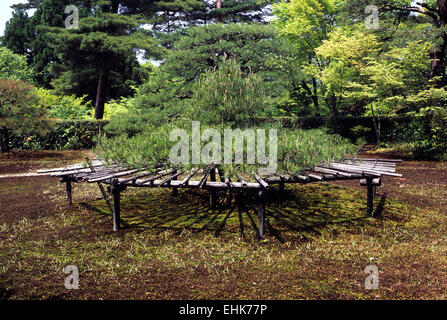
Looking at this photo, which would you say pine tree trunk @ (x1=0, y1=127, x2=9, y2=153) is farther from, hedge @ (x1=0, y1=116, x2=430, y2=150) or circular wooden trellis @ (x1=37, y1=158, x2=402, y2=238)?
A: circular wooden trellis @ (x1=37, y1=158, x2=402, y2=238)

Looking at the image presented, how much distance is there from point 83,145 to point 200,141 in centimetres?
1342

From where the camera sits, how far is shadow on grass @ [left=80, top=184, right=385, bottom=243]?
476 cm

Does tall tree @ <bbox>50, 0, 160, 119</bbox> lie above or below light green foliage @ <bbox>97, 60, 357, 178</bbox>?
above

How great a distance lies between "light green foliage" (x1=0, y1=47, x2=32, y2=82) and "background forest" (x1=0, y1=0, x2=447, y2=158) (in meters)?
0.09

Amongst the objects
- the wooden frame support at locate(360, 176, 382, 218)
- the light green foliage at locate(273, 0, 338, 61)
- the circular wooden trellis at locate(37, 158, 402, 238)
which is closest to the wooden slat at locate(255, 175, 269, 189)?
the circular wooden trellis at locate(37, 158, 402, 238)

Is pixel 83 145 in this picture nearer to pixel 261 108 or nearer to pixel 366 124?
pixel 261 108

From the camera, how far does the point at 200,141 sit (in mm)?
4598

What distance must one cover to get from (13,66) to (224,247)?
86.8 ft

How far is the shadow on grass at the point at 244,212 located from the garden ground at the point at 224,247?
18 mm

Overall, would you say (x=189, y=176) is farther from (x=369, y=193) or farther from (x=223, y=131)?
(x=369, y=193)

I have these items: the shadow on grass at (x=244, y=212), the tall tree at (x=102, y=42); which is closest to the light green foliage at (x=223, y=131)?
the shadow on grass at (x=244, y=212)

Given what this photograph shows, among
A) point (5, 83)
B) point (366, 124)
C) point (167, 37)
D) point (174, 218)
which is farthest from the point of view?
point (167, 37)

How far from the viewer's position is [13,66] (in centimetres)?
2377
